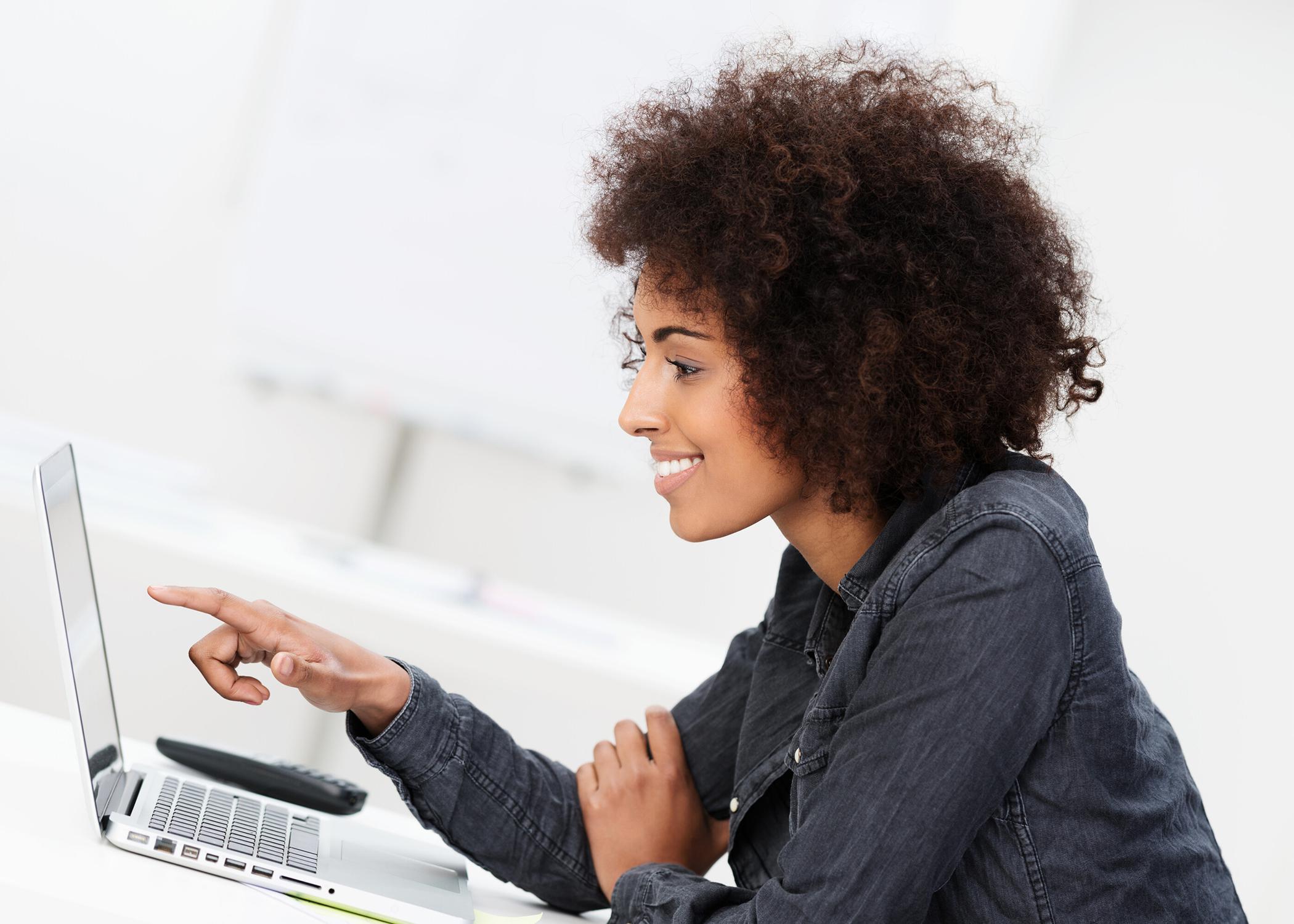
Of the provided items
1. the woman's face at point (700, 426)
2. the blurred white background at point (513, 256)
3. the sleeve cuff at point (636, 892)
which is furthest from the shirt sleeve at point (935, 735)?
the blurred white background at point (513, 256)

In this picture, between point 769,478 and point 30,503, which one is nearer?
point 769,478

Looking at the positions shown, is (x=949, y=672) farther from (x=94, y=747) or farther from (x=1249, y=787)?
(x=1249, y=787)

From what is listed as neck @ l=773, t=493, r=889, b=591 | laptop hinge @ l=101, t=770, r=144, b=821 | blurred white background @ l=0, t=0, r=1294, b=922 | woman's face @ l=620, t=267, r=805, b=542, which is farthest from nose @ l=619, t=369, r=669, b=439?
blurred white background @ l=0, t=0, r=1294, b=922

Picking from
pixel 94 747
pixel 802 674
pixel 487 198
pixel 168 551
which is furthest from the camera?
pixel 487 198

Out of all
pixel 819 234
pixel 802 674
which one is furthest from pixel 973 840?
pixel 819 234

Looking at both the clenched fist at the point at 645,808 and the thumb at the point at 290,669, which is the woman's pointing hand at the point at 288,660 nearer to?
the thumb at the point at 290,669

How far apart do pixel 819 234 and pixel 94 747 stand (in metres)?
0.68

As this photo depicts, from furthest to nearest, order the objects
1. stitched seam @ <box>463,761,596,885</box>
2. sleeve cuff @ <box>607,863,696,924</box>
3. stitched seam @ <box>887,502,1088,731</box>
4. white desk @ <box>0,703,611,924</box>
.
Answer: stitched seam @ <box>463,761,596,885</box> → sleeve cuff @ <box>607,863,696,924</box> → stitched seam @ <box>887,502,1088,731</box> → white desk @ <box>0,703,611,924</box>

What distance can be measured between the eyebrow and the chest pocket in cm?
31

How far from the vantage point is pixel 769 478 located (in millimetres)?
1011

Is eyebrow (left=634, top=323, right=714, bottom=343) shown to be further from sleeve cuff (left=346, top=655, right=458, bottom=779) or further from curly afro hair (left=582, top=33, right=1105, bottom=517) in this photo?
sleeve cuff (left=346, top=655, right=458, bottom=779)

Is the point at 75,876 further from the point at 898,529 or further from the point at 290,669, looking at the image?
the point at 898,529

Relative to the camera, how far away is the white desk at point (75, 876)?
706 millimetres

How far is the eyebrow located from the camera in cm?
99
